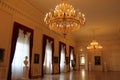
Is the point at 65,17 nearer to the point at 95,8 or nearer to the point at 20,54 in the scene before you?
the point at 20,54

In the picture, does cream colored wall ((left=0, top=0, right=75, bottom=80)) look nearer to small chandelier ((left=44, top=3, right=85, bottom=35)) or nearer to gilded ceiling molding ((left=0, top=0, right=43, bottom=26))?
gilded ceiling molding ((left=0, top=0, right=43, bottom=26))

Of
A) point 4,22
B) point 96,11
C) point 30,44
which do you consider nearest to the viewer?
point 4,22

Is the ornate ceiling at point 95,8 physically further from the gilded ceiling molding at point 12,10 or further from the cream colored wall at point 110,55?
the cream colored wall at point 110,55

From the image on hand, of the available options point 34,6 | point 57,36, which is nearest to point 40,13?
point 34,6

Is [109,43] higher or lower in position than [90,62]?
higher

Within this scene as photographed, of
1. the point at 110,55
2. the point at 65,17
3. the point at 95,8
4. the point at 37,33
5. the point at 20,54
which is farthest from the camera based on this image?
the point at 110,55

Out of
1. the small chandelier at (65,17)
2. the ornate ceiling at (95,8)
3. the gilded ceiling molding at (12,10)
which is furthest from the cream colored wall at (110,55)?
the small chandelier at (65,17)

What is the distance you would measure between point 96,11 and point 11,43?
267 inches

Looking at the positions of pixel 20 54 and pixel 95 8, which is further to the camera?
pixel 95 8

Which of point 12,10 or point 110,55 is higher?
point 12,10

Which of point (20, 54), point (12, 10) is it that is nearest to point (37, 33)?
point (20, 54)

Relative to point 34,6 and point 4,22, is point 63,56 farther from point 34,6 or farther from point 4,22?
point 4,22

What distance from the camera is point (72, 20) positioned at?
6.97 meters

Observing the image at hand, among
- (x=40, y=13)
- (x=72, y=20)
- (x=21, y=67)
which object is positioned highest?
(x=40, y=13)
